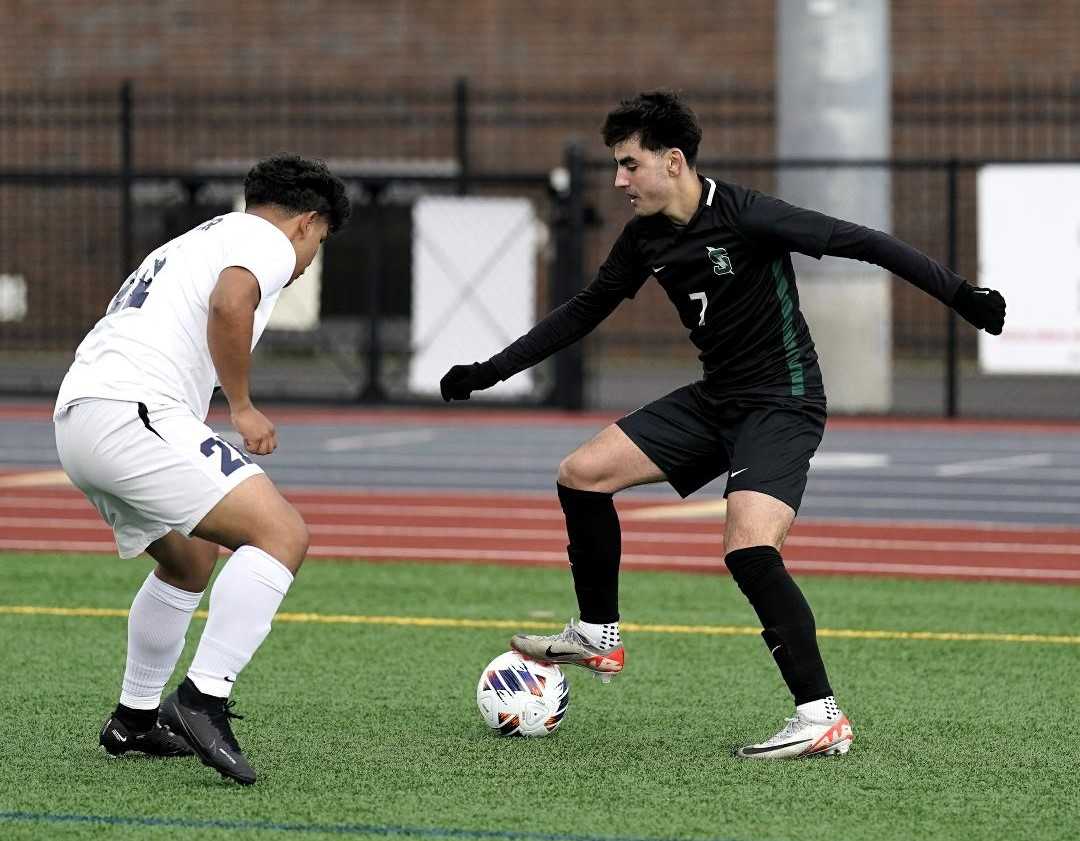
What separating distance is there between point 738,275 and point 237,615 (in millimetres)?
2002

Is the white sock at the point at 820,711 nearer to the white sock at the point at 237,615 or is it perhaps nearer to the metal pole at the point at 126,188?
the white sock at the point at 237,615

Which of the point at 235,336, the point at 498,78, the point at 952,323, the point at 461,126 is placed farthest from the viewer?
the point at 498,78

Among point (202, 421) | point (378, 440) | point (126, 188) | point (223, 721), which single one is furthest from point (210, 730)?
point (126, 188)

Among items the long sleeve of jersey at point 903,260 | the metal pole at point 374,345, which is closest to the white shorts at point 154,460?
the long sleeve of jersey at point 903,260

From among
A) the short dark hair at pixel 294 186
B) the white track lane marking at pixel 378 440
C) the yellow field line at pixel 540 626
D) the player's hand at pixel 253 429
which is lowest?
the white track lane marking at pixel 378 440

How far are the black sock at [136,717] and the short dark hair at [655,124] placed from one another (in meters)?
2.34

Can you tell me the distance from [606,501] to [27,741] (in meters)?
2.06

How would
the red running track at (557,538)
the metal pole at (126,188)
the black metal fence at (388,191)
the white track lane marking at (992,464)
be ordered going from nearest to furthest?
the red running track at (557,538) → the white track lane marking at (992,464) → the metal pole at (126,188) → the black metal fence at (388,191)

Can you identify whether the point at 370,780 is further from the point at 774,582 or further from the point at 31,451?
the point at 31,451

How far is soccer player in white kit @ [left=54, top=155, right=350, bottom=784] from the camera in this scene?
18.6 ft

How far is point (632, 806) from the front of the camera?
5.62 meters

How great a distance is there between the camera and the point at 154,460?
566cm

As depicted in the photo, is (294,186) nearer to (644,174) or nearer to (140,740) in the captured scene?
(644,174)

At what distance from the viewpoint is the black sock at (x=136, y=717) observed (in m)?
6.20
